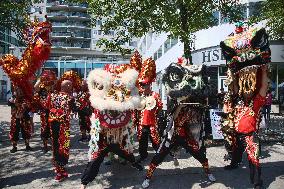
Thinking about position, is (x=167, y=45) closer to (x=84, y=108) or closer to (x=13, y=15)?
(x=13, y=15)

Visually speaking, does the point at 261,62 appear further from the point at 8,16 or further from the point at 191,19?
the point at 8,16

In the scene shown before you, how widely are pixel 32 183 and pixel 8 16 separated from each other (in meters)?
7.55

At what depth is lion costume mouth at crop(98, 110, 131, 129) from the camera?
5348 millimetres

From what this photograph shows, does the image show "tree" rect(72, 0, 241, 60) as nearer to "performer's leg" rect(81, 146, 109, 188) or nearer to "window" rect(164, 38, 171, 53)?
"performer's leg" rect(81, 146, 109, 188)

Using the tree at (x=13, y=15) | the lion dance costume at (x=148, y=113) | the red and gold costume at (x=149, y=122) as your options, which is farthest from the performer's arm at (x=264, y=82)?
the tree at (x=13, y=15)

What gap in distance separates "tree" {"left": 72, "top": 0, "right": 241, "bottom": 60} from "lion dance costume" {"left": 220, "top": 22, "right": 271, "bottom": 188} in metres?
3.01

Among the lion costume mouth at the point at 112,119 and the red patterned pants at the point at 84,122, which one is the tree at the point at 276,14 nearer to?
the red patterned pants at the point at 84,122

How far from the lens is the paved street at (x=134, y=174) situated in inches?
218

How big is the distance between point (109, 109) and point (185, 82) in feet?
3.91

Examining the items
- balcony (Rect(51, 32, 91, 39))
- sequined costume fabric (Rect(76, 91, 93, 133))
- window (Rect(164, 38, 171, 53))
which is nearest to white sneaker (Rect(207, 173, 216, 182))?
sequined costume fabric (Rect(76, 91, 93, 133))

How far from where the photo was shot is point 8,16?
37.8 feet

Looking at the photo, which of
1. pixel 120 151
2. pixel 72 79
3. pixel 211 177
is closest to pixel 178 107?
pixel 120 151

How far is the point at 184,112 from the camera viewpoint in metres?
5.51

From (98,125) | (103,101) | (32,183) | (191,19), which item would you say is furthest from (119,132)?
(191,19)
